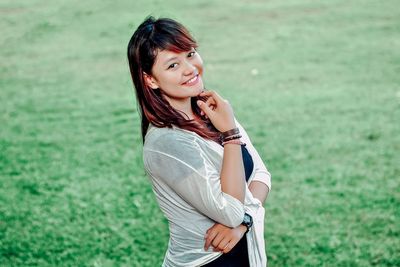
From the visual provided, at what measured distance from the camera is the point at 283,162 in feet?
18.7

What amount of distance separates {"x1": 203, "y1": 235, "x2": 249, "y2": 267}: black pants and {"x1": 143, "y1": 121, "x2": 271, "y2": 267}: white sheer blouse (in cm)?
3

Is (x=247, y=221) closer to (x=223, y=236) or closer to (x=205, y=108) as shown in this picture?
(x=223, y=236)

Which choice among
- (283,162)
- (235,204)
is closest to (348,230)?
(283,162)

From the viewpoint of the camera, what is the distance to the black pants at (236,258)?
7.68 feet

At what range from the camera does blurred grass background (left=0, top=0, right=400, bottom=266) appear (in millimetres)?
4375

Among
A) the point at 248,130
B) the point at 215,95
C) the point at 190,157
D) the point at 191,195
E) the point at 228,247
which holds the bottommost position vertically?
the point at 248,130

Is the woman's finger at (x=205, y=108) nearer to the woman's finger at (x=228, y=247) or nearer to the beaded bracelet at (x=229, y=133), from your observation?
the beaded bracelet at (x=229, y=133)

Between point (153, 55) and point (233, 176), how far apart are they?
1.90 ft

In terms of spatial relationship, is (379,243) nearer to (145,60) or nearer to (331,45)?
(145,60)

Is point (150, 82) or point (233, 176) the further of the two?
point (150, 82)

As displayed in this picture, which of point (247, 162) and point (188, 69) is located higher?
point (188, 69)

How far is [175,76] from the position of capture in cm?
231

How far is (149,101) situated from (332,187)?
3.19 meters

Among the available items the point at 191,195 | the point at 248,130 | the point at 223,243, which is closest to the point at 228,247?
the point at 223,243
